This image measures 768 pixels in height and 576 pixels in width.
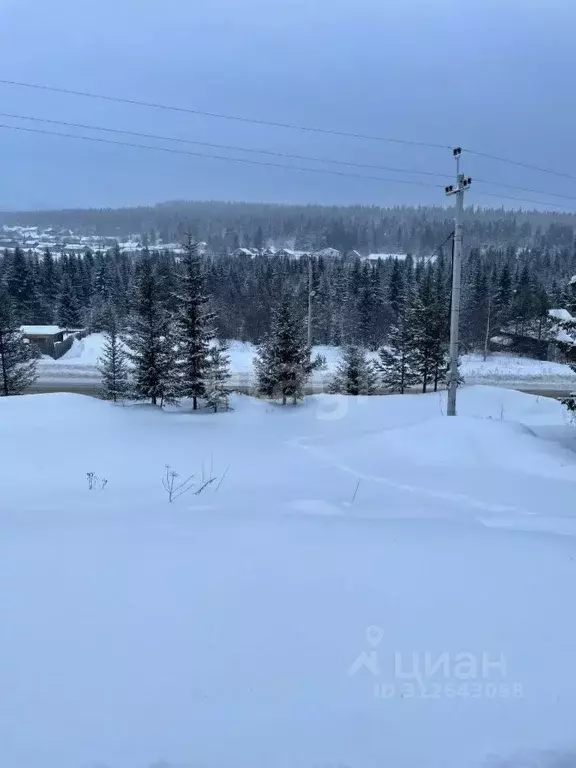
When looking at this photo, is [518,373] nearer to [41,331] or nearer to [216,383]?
[216,383]

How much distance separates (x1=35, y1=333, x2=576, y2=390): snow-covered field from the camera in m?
29.0

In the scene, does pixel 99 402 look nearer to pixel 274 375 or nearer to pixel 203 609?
pixel 274 375

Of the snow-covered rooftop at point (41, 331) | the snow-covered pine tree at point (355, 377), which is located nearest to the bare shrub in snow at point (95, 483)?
the snow-covered pine tree at point (355, 377)

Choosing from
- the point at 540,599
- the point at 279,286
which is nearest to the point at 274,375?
the point at 540,599

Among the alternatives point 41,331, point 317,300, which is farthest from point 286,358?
point 317,300

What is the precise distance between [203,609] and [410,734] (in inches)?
54.7

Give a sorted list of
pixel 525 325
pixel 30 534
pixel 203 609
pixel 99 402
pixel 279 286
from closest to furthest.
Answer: pixel 203 609
pixel 30 534
pixel 99 402
pixel 525 325
pixel 279 286

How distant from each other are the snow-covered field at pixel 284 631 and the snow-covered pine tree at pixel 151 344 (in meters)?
13.1

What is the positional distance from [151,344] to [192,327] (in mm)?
1709

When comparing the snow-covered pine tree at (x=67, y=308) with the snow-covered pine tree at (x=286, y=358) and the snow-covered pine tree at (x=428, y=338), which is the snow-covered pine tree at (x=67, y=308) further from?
the snow-covered pine tree at (x=428, y=338)

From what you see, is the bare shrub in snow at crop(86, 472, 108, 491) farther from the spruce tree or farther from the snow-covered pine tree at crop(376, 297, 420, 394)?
the spruce tree

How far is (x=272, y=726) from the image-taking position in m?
2.25

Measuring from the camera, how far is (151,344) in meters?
18.9

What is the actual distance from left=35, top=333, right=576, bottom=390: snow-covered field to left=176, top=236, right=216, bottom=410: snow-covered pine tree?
836 cm
